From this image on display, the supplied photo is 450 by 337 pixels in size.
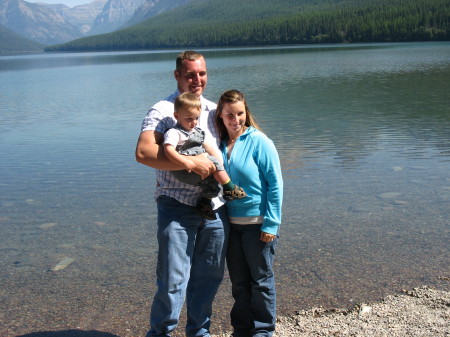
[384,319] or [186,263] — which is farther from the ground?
[186,263]

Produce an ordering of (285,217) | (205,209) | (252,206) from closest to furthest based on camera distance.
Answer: (205,209), (252,206), (285,217)

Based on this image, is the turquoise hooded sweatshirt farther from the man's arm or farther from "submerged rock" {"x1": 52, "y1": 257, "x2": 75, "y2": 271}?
"submerged rock" {"x1": 52, "y1": 257, "x2": 75, "y2": 271}

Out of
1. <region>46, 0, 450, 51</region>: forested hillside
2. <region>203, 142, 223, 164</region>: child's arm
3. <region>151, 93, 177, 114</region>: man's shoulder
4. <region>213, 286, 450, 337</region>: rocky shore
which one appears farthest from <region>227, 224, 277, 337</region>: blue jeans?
<region>46, 0, 450, 51</region>: forested hillside

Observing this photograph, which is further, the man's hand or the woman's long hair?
the woman's long hair

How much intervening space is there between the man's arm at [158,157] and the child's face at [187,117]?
19 centimetres

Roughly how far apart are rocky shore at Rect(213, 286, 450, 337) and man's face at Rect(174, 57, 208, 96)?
1852mm

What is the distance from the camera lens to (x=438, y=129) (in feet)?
45.5

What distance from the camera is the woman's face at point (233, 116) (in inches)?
140

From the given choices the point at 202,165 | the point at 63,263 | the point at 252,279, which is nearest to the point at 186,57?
the point at 202,165

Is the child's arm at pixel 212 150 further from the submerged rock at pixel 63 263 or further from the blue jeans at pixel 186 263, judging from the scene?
the submerged rock at pixel 63 263

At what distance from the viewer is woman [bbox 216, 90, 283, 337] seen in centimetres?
360

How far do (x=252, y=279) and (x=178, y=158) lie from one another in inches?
43.2

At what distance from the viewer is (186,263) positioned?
349 centimetres

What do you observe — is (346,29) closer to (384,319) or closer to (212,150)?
(384,319)
